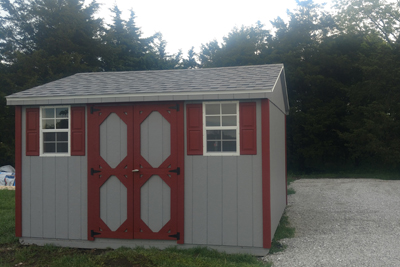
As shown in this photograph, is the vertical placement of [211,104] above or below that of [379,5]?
below

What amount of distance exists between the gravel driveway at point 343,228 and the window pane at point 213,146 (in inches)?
74.7

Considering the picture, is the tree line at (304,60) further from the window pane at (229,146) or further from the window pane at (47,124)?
the window pane at (47,124)

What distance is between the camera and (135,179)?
6.72m

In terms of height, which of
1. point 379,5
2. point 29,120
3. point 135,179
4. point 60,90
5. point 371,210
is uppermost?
point 379,5

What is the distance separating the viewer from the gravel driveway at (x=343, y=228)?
237 inches

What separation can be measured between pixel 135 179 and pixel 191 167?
1.00 metres

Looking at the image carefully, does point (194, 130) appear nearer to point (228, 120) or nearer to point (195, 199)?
point (228, 120)

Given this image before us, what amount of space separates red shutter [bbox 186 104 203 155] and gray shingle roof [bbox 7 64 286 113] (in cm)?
25

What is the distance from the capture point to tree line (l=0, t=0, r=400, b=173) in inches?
755

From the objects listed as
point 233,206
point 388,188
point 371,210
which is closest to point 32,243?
point 233,206

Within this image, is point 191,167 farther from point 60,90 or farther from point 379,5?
point 379,5

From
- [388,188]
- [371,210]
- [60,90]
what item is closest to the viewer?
[60,90]

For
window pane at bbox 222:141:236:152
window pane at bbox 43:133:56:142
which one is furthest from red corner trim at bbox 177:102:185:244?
window pane at bbox 43:133:56:142

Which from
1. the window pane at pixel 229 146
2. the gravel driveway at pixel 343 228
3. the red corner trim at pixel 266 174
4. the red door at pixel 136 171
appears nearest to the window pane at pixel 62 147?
the red door at pixel 136 171
